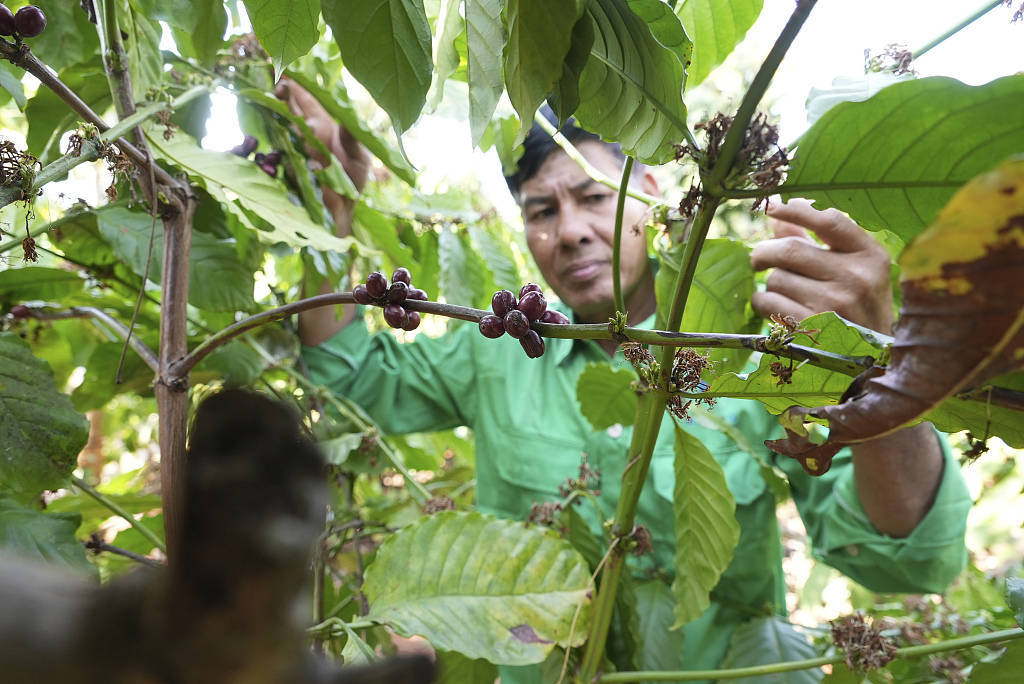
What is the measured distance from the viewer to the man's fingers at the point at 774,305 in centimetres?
90

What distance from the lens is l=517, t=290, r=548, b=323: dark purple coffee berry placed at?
0.52 metres

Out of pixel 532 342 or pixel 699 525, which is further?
pixel 699 525

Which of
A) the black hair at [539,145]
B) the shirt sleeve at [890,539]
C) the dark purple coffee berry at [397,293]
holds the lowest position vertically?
the shirt sleeve at [890,539]

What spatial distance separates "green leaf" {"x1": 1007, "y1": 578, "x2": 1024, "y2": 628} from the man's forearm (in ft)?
1.53

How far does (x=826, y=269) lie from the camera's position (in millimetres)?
963

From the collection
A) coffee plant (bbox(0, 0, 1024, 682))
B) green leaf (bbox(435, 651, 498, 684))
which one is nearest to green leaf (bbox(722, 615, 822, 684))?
coffee plant (bbox(0, 0, 1024, 682))

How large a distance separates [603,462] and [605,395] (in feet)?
1.99

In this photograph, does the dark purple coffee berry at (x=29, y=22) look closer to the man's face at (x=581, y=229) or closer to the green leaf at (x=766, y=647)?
the man's face at (x=581, y=229)

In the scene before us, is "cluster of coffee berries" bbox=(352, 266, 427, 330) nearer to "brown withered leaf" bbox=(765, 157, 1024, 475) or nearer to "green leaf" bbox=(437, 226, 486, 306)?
"brown withered leaf" bbox=(765, 157, 1024, 475)

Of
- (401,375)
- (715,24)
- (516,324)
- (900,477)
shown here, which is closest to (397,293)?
(516,324)

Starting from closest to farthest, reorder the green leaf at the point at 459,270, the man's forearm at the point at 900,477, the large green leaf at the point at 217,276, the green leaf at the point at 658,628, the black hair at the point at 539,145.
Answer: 1. the large green leaf at the point at 217,276
2. the green leaf at the point at 658,628
3. the man's forearm at the point at 900,477
4. the green leaf at the point at 459,270
5. the black hair at the point at 539,145

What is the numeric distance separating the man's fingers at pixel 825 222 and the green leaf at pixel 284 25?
2.02ft

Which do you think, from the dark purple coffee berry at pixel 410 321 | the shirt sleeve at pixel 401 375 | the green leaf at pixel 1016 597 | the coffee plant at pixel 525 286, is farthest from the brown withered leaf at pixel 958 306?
the shirt sleeve at pixel 401 375

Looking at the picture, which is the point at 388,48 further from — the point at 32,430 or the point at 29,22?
the point at 32,430
